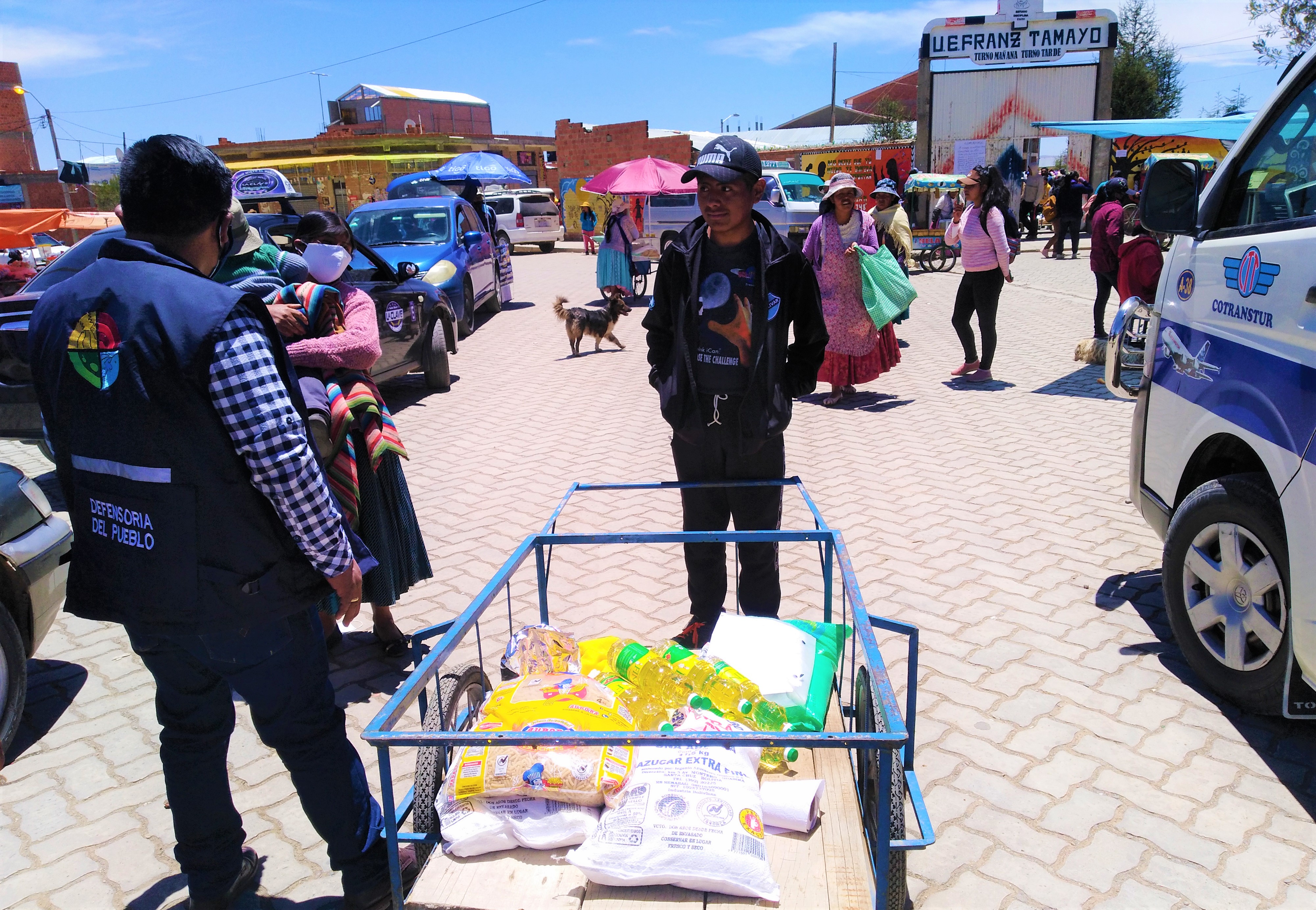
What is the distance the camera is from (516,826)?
1849 millimetres

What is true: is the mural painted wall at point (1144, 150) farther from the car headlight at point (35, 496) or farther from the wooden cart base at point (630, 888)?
the car headlight at point (35, 496)

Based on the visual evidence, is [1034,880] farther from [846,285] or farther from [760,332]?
[846,285]

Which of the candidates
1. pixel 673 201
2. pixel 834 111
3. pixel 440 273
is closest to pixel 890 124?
pixel 834 111

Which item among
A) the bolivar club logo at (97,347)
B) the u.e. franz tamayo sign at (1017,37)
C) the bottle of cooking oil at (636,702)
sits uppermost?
the u.e. franz tamayo sign at (1017,37)

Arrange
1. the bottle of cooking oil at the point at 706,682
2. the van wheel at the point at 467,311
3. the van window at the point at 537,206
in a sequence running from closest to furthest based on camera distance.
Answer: the bottle of cooking oil at the point at 706,682, the van wheel at the point at 467,311, the van window at the point at 537,206

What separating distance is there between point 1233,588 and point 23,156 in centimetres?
5767

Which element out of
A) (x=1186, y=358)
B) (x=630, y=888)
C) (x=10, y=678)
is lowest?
(x=10, y=678)

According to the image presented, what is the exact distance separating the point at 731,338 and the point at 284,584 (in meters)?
1.79

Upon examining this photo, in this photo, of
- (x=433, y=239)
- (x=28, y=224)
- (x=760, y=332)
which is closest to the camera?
(x=760, y=332)

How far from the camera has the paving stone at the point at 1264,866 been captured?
8.23 ft

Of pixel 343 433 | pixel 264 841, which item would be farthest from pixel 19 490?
pixel 264 841

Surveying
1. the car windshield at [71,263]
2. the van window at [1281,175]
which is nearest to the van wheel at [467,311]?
the car windshield at [71,263]

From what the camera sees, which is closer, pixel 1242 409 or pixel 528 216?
pixel 1242 409

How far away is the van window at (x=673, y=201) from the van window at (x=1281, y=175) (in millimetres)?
15303
